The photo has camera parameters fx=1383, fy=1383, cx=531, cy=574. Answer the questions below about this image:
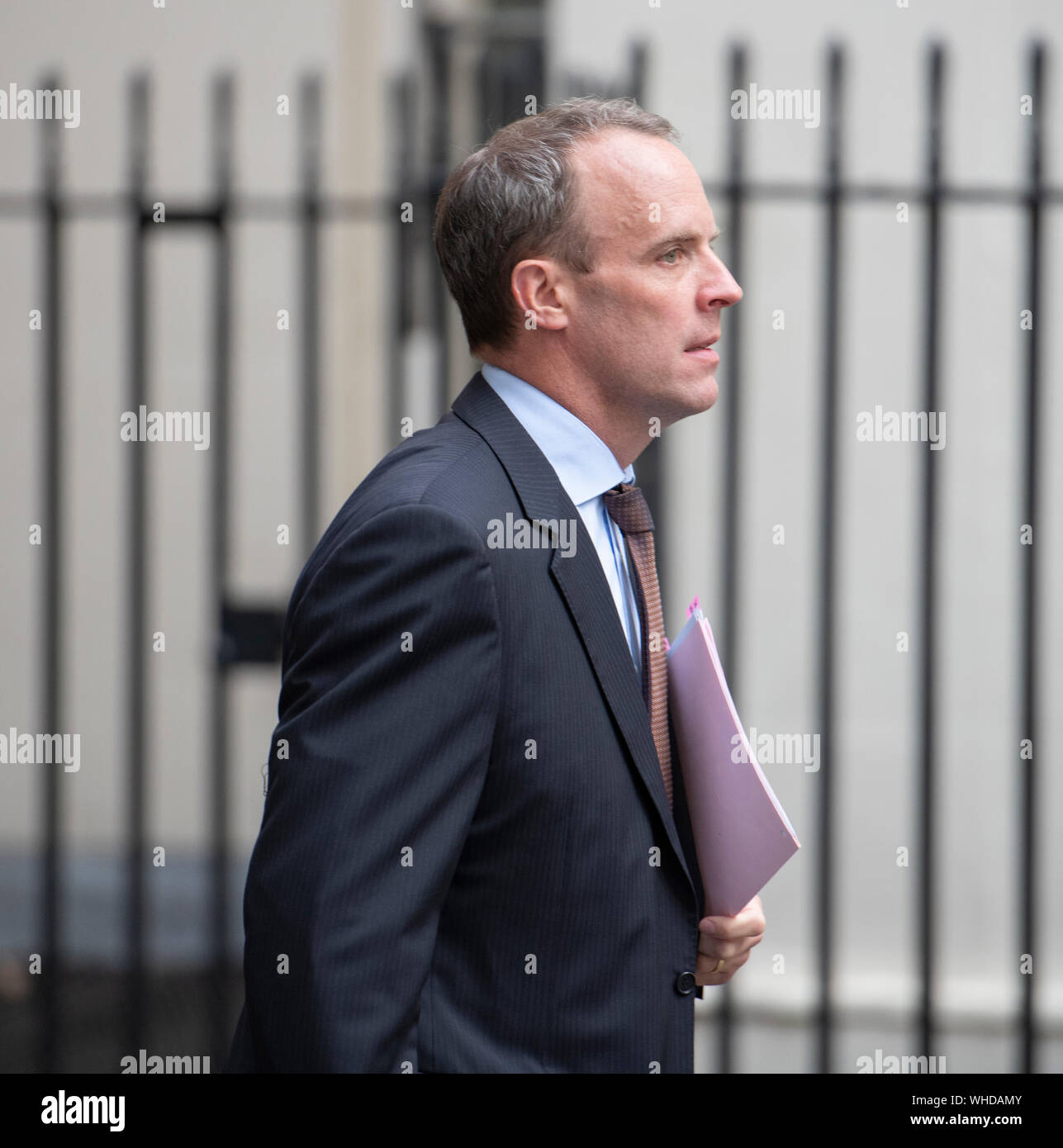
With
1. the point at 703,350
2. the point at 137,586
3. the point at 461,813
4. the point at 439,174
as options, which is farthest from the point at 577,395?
the point at 137,586

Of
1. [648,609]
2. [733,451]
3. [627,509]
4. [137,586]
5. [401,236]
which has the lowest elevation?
[137,586]

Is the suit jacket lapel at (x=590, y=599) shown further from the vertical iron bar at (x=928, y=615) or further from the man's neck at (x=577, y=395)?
the vertical iron bar at (x=928, y=615)

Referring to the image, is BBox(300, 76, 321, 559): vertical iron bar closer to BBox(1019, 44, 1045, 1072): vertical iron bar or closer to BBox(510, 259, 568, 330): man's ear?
BBox(1019, 44, 1045, 1072): vertical iron bar

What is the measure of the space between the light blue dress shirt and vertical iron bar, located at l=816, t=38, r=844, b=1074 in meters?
1.94

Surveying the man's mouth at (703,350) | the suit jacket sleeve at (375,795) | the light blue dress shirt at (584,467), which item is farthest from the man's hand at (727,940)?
the man's mouth at (703,350)

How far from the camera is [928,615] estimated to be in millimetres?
3617

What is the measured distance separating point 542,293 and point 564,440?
0.63 feet

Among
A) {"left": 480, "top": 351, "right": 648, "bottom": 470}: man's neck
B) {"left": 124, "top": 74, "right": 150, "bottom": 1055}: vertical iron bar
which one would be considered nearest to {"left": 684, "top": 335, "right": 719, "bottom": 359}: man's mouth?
{"left": 480, "top": 351, "right": 648, "bottom": 470}: man's neck

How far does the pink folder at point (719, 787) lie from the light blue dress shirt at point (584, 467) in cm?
7

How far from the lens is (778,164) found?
4543mm

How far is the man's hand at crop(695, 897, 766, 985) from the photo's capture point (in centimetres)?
179

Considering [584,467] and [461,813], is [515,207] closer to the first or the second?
[584,467]

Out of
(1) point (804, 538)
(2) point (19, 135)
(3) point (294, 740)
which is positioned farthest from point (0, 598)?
(3) point (294, 740)

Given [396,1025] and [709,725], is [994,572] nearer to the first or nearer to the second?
[709,725]
